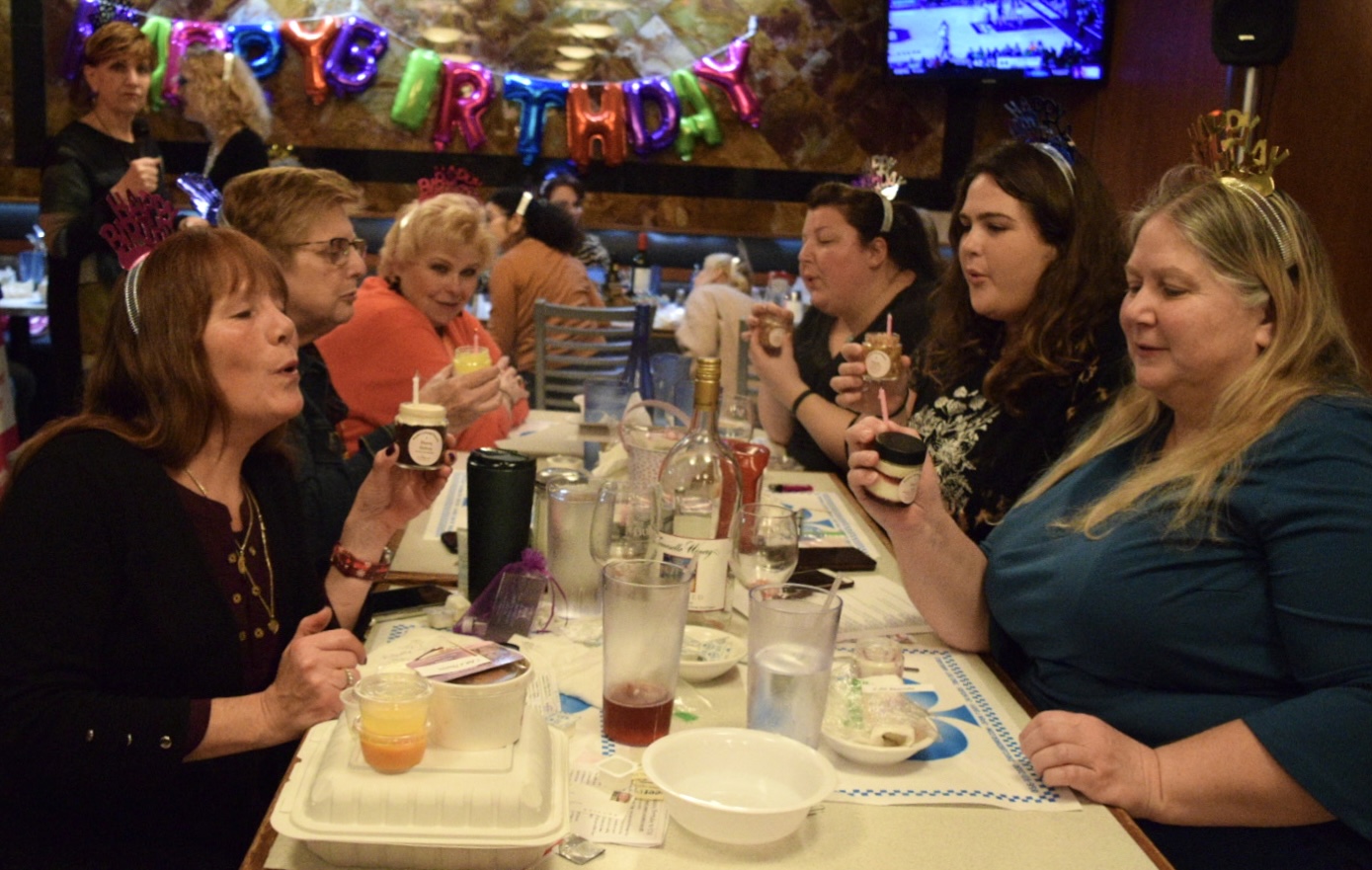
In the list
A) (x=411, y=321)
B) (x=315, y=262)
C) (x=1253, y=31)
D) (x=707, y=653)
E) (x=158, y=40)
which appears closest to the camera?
(x=707, y=653)

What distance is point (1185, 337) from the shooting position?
157cm

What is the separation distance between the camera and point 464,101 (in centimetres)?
715

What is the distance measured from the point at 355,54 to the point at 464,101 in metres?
0.69

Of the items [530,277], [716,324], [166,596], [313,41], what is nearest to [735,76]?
[313,41]

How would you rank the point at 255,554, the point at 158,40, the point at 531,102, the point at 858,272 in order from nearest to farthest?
the point at 255,554, the point at 858,272, the point at 158,40, the point at 531,102

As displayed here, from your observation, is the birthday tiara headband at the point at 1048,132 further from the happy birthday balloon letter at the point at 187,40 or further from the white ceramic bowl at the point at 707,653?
the happy birthday balloon letter at the point at 187,40

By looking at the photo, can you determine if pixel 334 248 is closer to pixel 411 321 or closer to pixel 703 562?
pixel 411 321

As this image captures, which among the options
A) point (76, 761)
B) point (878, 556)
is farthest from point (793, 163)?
point (76, 761)

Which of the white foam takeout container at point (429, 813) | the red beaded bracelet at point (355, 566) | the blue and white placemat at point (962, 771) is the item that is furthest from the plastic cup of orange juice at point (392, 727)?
the red beaded bracelet at point (355, 566)

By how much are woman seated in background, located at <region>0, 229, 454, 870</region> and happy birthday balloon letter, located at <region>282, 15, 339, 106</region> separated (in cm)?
587

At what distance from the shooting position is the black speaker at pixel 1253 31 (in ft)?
11.9

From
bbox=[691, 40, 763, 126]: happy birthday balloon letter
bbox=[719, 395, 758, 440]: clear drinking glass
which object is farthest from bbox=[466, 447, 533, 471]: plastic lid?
bbox=[691, 40, 763, 126]: happy birthday balloon letter

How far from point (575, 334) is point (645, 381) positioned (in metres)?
0.38

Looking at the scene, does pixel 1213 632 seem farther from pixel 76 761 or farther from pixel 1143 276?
pixel 76 761
